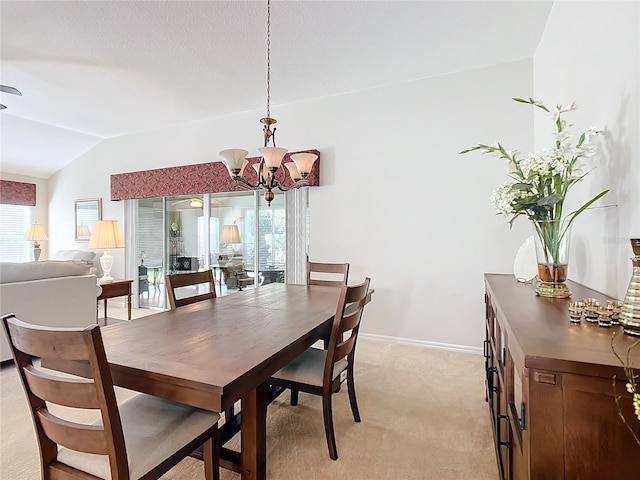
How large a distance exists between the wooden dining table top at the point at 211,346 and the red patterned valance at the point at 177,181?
2454 mm

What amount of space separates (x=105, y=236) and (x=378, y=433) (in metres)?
4.31

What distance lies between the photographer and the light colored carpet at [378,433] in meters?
1.64

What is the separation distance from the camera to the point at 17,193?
5984 mm

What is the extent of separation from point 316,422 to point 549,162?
1.90 meters

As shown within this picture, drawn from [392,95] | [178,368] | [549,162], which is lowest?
[178,368]

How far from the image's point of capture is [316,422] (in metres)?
2.08

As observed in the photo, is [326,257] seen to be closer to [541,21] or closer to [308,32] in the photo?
[308,32]

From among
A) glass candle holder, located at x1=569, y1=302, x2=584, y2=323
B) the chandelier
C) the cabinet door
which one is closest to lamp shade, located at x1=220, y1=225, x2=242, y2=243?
the chandelier

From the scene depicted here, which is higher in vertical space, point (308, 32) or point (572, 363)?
point (308, 32)

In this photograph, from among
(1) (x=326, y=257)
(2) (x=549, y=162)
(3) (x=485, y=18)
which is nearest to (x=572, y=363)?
(2) (x=549, y=162)

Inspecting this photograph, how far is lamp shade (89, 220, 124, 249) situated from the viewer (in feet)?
14.6

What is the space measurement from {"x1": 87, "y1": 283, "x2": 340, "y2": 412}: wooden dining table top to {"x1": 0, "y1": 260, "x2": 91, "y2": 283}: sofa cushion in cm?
200

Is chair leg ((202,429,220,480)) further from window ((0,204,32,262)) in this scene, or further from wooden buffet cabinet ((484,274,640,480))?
window ((0,204,32,262))

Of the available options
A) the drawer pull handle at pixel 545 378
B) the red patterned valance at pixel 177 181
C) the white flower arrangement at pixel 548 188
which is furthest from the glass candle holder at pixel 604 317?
the red patterned valance at pixel 177 181
